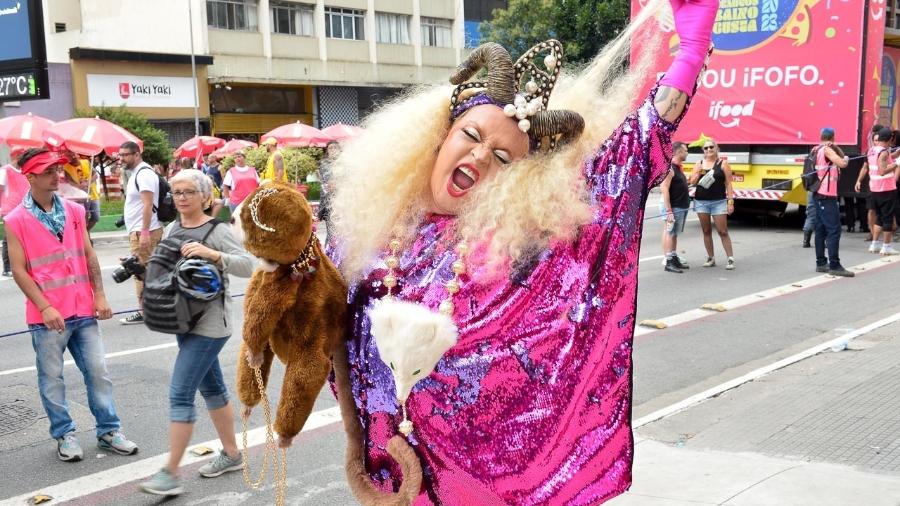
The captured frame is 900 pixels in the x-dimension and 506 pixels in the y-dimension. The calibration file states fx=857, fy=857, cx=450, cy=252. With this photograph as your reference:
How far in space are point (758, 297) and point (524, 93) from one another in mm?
7270

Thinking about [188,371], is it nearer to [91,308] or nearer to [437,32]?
[91,308]

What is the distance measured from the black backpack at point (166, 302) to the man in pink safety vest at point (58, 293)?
0.93 metres

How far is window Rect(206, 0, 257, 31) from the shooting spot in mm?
32219

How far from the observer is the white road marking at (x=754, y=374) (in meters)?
5.00

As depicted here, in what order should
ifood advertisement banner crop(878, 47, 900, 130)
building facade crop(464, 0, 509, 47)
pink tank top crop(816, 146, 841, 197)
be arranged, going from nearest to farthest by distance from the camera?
pink tank top crop(816, 146, 841, 197) → ifood advertisement banner crop(878, 47, 900, 130) → building facade crop(464, 0, 509, 47)

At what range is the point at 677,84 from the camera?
6.99 feet

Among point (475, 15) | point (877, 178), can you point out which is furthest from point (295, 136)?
point (475, 15)

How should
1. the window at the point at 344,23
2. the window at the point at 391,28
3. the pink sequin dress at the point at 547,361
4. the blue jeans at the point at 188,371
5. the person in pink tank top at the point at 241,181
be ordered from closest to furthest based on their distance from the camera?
the pink sequin dress at the point at 547,361, the blue jeans at the point at 188,371, the person in pink tank top at the point at 241,181, the window at the point at 344,23, the window at the point at 391,28

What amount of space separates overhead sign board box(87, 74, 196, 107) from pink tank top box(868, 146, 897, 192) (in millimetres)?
24007

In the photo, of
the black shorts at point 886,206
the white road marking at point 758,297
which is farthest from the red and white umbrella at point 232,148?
the white road marking at point 758,297

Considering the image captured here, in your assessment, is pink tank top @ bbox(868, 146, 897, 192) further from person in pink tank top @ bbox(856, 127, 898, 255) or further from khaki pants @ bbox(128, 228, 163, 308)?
khaki pants @ bbox(128, 228, 163, 308)

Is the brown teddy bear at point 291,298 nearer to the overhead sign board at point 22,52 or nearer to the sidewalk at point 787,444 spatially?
the sidewalk at point 787,444

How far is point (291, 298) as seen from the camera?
2193mm

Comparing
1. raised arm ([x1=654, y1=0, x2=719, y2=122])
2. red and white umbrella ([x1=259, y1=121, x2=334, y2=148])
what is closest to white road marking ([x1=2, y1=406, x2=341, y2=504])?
raised arm ([x1=654, y1=0, x2=719, y2=122])
